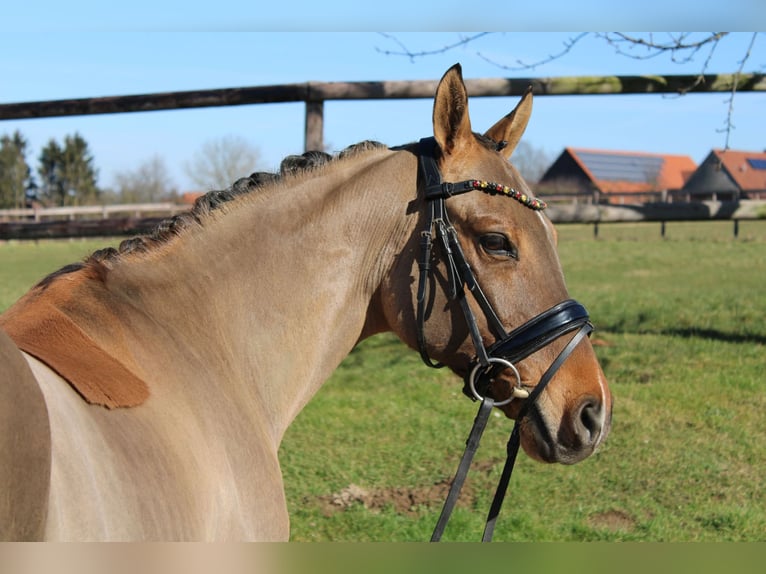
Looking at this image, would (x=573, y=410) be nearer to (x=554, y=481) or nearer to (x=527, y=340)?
(x=527, y=340)

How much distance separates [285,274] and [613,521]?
2.95 metres

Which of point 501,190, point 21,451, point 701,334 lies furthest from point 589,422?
point 701,334

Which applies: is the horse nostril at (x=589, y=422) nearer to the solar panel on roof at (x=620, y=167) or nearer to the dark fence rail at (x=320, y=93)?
the dark fence rail at (x=320, y=93)

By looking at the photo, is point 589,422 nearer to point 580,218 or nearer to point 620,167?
point 580,218

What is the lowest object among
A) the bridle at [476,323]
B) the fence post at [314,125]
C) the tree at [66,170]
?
the tree at [66,170]

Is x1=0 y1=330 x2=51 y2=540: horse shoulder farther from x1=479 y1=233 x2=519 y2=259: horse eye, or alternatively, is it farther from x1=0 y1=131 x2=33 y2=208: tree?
x1=0 y1=131 x2=33 y2=208: tree

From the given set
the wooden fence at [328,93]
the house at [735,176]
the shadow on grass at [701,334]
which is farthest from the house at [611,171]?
the wooden fence at [328,93]

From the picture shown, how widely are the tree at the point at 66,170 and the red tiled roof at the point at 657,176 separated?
40.9 meters

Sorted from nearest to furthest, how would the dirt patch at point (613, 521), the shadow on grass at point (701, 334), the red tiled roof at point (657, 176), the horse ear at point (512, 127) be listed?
the horse ear at point (512, 127) → the dirt patch at point (613, 521) → the shadow on grass at point (701, 334) → the red tiled roof at point (657, 176)

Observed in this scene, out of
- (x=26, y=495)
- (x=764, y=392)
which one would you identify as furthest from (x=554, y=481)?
(x=26, y=495)

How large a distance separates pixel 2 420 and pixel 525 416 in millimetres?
1721

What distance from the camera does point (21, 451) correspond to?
130 cm

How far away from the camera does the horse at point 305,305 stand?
2.09m

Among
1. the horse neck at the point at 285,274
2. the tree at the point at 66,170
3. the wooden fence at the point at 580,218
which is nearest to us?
the horse neck at the point at 285,274
